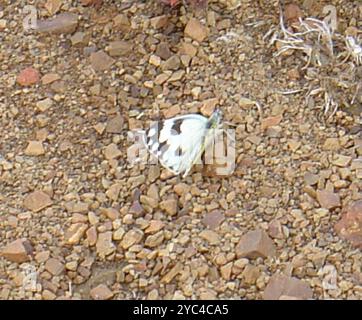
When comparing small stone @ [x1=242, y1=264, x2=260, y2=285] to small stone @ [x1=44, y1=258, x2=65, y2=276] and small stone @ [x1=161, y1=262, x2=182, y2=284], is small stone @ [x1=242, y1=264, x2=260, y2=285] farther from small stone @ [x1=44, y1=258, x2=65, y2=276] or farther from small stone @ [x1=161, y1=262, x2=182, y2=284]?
small stone @ [x1=44, y1=258, x2=65, y2=276]

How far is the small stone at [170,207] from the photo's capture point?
1.78 meters

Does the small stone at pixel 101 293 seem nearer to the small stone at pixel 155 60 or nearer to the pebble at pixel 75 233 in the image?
the pebble at pixel 75 233

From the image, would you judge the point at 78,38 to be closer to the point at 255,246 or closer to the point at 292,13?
the point at 292,13

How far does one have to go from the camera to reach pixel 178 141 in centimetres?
185

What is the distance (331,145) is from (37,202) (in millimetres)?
548

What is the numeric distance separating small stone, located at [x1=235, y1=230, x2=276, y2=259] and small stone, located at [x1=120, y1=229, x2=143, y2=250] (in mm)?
172

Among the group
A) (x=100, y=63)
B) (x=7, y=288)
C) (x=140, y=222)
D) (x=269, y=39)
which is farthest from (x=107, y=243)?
(x=269, y=39)

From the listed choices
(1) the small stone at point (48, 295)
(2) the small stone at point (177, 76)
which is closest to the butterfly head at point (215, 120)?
(2) the small stone at point (177, 76)

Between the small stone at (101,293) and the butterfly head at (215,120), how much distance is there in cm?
37

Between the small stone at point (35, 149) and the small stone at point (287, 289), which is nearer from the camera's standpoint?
the small stone at point (287, 289)

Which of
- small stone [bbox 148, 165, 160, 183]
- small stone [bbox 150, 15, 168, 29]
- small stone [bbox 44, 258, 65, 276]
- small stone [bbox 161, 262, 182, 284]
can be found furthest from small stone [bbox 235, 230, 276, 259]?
small stone [bbox 150, 15, 168, 29]

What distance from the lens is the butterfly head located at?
1.87 meters

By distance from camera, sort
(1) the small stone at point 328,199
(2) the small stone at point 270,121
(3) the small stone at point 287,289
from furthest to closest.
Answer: (2) the small stone at point 270,121 < (1) the small stone at point 328,199 < (3) the small stone at point 287,289
